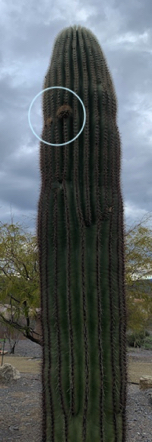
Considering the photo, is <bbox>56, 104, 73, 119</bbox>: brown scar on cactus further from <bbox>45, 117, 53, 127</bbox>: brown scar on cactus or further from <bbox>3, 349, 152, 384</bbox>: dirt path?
<bbox>3, 349, 152, 384</bbox>: dirt path

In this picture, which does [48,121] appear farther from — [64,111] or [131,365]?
[131,365]

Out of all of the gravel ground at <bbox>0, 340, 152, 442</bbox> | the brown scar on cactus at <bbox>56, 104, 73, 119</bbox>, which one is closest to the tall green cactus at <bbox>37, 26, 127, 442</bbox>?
the brown scar on cactus at <bbox>56, 104, 73, 119</bbox>

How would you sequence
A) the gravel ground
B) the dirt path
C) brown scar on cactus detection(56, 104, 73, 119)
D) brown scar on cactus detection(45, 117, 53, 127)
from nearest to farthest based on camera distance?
brown scar on cactus detection(56, 104, 73, 119), brown scar on cactus detection(45, 117, 53, 127), the gravel ground, the dirt path

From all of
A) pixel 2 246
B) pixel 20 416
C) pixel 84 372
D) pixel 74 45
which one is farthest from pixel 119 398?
pixel 2 246

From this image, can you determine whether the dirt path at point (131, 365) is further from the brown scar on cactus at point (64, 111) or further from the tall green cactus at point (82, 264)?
the brown scar on cactus at point (64, 111)

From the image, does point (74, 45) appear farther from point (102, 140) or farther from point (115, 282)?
point (115, 282)

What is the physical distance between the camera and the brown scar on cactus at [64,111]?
3592 mm

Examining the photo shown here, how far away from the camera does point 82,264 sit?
3129 millimetres

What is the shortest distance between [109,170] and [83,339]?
54.0 inches

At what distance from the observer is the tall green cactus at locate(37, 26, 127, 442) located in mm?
2943

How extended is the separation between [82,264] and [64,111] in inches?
52.7

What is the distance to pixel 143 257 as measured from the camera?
9.20 meters

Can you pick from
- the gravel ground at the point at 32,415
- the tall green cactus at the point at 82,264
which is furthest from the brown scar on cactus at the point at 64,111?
the gravel ground at the point at 32,415

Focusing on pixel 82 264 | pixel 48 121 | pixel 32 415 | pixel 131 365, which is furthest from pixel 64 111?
pixel 131 365
